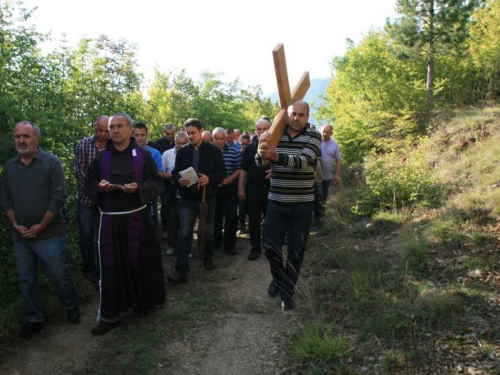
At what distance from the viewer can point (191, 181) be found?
5629 millimetres

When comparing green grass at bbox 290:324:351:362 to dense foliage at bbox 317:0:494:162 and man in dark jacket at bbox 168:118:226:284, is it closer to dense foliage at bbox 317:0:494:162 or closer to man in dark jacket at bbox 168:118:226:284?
man in dark jacket at bbox 168:118:226:284

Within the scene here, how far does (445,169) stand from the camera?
25.6ft

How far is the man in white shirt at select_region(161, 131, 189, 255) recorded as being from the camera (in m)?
7.06

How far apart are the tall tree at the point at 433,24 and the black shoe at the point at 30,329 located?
11.3 metres

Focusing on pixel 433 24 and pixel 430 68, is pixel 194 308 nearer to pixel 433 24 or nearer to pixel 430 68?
pixel 430 68

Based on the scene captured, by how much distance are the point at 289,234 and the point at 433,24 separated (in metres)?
10.7

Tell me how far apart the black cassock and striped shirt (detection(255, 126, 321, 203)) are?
4.12 ft

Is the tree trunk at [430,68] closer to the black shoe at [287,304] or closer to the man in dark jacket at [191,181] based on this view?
the man in dark jacket at [191,181]

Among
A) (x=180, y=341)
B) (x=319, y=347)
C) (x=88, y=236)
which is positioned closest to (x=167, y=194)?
(x=88, y=236)

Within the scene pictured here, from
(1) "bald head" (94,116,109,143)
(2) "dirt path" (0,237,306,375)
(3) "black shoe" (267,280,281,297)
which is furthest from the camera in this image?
(1) "bald head" (94,116,109,143)

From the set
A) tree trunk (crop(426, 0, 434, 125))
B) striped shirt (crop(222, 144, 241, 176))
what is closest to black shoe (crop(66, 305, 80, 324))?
striped shirt (crop(222, 144, 241, 176))

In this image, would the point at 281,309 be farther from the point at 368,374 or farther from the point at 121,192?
the point at 121,192

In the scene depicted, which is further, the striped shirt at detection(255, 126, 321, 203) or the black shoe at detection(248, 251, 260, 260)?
the black shoe at detection(248, 251, 260, 260)

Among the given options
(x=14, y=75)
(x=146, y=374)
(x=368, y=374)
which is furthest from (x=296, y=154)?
(x=14, y=75)
